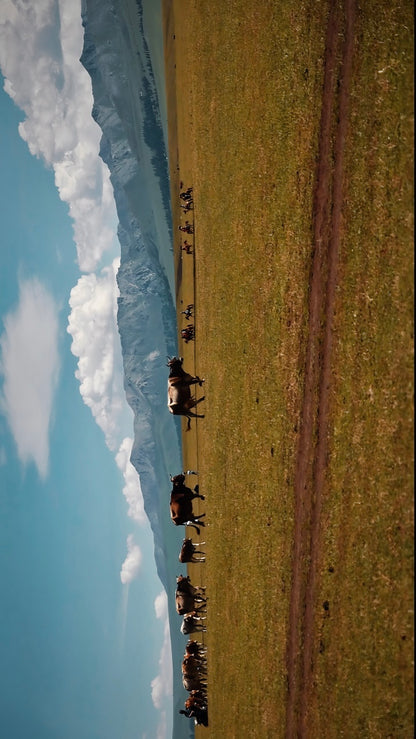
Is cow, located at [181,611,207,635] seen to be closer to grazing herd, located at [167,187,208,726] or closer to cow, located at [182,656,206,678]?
grazing herd, located at [167,187,208,726]

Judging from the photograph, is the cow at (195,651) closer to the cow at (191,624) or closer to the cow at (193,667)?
the cow at (193,667)

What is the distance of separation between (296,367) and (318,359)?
1.36 metres

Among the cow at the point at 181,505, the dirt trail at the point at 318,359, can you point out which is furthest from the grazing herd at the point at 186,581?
the dirt trail at the point at 318,359

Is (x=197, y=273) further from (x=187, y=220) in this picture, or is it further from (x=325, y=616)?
(x=325, y=616)

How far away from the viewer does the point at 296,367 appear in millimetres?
16516

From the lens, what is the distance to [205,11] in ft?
104

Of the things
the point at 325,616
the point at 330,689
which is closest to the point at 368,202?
the point at 325,616

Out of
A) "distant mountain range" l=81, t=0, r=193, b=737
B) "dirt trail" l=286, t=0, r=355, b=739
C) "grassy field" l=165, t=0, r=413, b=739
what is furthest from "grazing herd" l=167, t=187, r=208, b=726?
"distant mountain range" l=81, t=0, r=193, b=737

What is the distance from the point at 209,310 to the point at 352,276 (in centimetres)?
1585

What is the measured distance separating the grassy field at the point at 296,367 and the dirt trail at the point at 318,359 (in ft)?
1.40

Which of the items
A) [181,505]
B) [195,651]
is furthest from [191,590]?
[181,505]

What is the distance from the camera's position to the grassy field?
1144 cm

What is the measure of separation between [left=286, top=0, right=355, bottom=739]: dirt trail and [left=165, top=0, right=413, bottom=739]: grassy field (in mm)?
425

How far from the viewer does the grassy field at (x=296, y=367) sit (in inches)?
450
